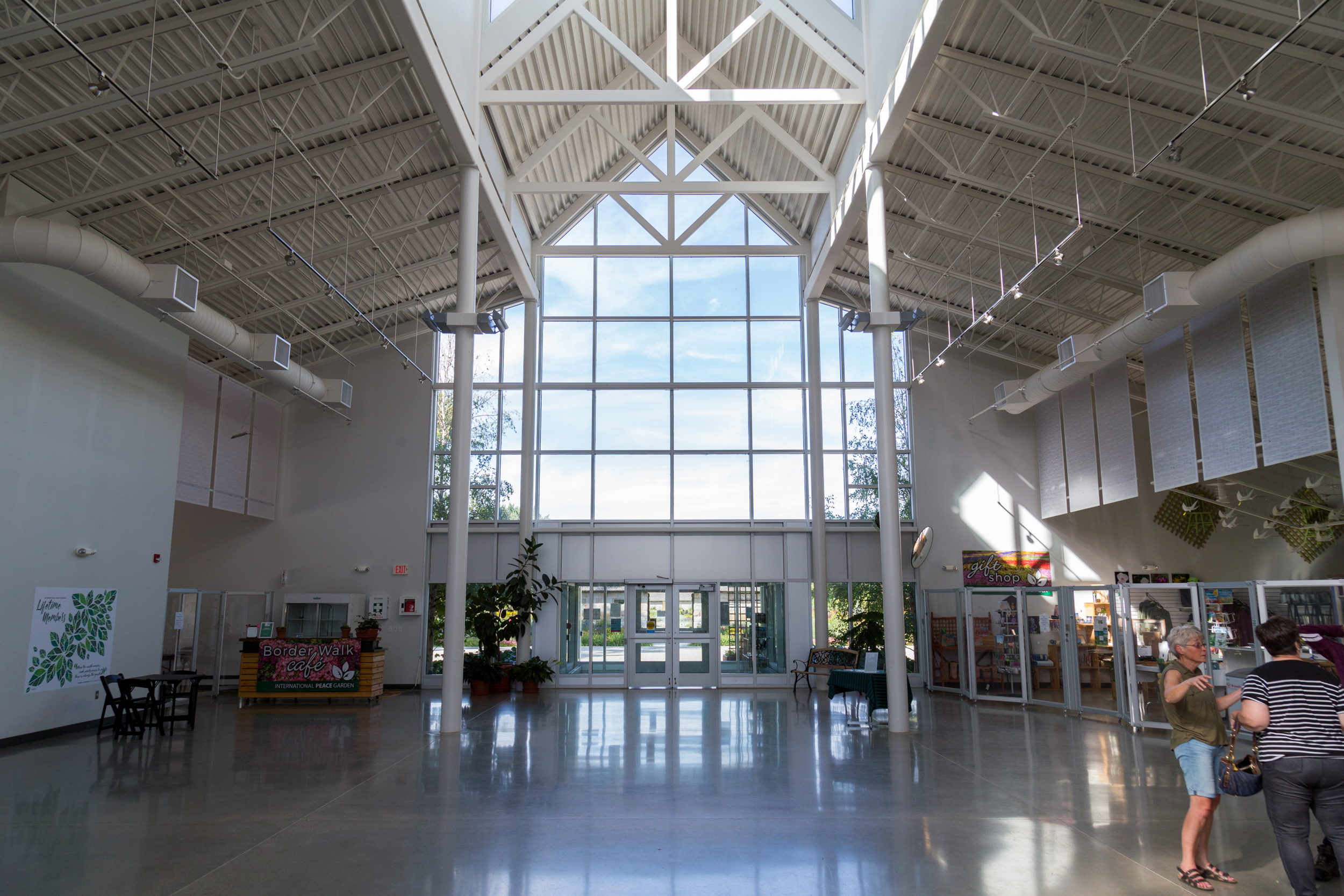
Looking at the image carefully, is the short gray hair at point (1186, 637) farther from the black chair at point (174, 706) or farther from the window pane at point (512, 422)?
the window pane at point (512, 422)

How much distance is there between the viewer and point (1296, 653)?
4.51 m

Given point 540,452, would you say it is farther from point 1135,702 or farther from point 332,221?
point 1135,702

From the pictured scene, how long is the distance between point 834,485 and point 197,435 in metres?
12.7

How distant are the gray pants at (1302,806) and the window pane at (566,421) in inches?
595

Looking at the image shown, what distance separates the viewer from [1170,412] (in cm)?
1329

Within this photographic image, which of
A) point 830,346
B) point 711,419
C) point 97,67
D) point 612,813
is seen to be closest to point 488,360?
point 711,419

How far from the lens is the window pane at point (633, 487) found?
1838 cm

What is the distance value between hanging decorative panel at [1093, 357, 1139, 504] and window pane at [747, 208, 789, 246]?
7376 mm

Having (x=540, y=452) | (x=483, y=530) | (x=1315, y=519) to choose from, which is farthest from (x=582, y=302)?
(x=1315, y=519)

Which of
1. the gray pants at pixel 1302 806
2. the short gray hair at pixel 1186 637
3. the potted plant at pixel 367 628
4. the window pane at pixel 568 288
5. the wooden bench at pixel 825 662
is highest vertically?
the window pane at pixel 568 288

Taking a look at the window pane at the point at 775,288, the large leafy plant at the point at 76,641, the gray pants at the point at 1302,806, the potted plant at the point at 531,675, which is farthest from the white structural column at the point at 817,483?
the gray pants at the point at 1302,806

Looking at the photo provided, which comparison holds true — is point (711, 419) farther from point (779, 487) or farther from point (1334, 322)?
point (1334, 322)

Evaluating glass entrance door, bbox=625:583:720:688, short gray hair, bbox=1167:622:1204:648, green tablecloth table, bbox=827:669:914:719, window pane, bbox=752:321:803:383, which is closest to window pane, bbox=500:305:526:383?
window pane, bbox=752:321:803:383

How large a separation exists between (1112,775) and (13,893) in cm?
912
